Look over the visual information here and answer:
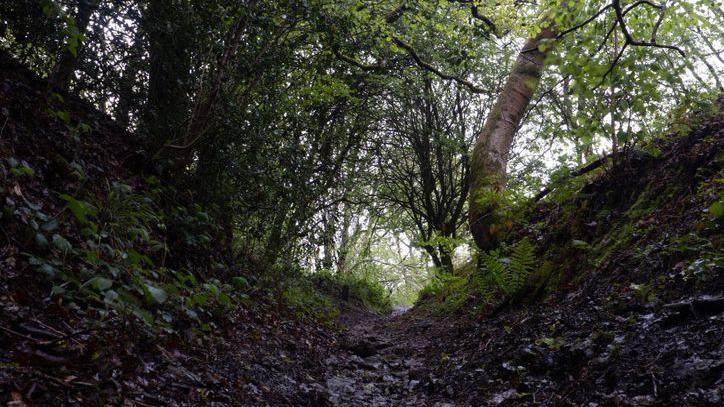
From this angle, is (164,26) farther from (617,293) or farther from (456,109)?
(456,109)

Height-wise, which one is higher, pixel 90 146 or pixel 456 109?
pixel 456 109

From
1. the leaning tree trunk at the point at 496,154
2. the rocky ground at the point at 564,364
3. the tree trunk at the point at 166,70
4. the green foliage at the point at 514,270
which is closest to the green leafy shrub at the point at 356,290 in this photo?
the leaning tree trunk at the point at 496,154

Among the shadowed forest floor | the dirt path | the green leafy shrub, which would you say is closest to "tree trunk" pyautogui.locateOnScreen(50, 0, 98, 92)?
the shadowed forest floor

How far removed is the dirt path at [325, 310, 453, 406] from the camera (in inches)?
157

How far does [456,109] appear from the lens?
14.2 meters

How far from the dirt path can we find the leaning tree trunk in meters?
2.02

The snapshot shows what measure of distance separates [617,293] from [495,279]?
6.18ft

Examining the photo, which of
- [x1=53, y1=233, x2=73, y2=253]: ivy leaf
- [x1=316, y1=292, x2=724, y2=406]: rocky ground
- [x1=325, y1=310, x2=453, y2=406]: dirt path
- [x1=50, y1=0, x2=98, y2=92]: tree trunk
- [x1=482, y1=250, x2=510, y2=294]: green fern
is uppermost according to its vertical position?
[x1=50, y1=0, x2=98, y2=92]: tree trunk

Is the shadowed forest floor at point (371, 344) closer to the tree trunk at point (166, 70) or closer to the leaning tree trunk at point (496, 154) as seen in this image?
the tree trunk at point (166, 70)

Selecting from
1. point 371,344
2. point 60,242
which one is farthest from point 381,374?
point 60,242

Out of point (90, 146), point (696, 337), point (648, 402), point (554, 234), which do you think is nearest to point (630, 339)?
point (696, 337)

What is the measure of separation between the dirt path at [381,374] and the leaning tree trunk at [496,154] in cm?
202

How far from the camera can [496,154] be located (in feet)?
25.5

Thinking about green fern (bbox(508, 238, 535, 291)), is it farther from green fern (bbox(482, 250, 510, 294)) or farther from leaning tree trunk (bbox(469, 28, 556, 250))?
leaning tree trunk (bbox(469, 28, 556, 250))
